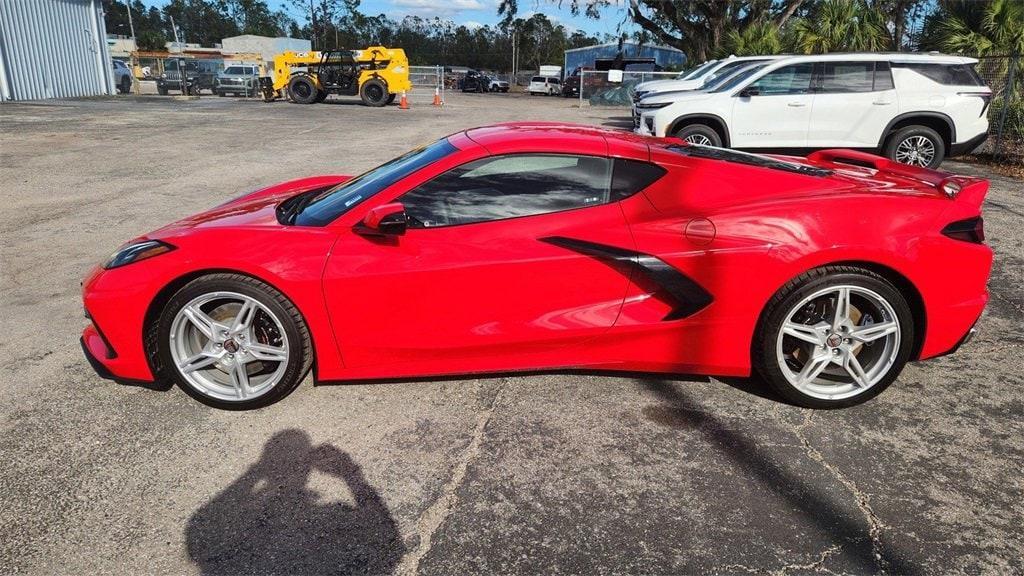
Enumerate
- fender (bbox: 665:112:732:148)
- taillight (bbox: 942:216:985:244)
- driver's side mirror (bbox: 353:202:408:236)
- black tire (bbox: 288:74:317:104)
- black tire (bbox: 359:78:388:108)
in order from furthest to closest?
1. black tire (bbox: 288:74:317:104)
2. black tire (bbox: 359:78:388:108)
3. fender (bbox: 665:112:732:148)
4. taillight (bbox: 942:216:985:244)
5. driver's side mirror (bbox: 353:202:408:236)

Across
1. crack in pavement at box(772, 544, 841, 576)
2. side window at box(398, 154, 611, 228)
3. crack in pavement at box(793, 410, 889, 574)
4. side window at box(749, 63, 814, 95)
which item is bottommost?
crack in pavement at box(772, 544, 841, 576)

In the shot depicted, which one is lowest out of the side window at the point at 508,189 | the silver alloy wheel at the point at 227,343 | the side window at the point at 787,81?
the silver alloy wheel at the point at 227,343

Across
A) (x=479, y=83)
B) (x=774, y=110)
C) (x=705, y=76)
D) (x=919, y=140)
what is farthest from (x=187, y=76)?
(x=919, y=140)

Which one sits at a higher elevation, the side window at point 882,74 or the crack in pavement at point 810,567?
the side window at point 882,74

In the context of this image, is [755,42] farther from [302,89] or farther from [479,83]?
[479,83]

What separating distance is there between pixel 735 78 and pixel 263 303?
9649 mm

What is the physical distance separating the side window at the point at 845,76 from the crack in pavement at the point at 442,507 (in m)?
9.11

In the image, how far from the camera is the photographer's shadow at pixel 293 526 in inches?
A: 89.7

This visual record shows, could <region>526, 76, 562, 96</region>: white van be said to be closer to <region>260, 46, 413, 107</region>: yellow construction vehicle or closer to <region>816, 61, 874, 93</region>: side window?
<region>260, 46, 413, 107</region>: yellow construction vehicle

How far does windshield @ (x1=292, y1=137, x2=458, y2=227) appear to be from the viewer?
331 centimetres

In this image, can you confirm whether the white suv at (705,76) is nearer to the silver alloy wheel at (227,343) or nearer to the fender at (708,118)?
the fender at (708,118)

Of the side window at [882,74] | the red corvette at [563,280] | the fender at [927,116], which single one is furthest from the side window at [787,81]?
the red corvette at [563,280]

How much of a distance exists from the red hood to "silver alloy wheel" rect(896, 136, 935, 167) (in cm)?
896

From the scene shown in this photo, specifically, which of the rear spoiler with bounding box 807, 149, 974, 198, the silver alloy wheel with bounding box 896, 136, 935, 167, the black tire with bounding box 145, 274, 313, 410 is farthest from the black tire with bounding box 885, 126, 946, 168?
the black tire with bounding box 145, 274, 313, 410
